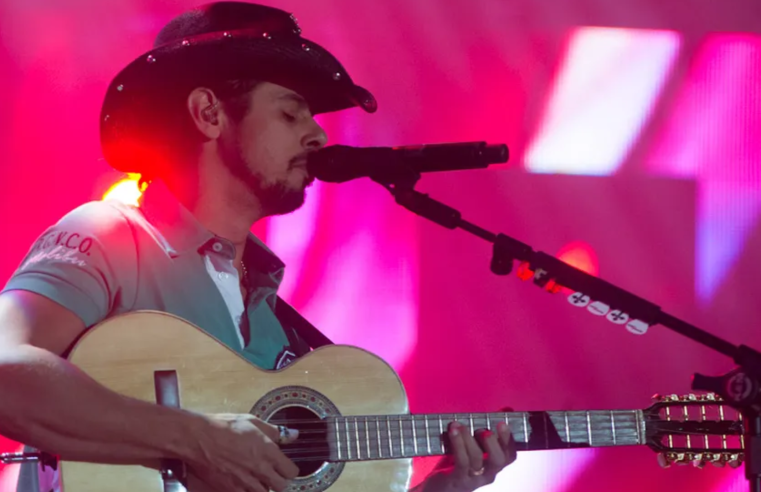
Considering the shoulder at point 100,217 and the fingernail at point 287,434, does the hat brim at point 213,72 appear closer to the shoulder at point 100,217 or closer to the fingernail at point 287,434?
the shoulder at point 100,217

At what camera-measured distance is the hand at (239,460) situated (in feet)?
5.71

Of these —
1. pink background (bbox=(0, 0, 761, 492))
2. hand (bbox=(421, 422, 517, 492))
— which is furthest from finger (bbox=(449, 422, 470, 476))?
pink background (bbox=(0, 0, 761, 492))

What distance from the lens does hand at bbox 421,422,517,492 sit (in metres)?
2.02

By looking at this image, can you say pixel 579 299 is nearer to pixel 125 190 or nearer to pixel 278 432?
pixel 278 432

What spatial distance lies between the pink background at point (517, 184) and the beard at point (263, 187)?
18.2 inches

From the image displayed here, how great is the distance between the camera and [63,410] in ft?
5.48

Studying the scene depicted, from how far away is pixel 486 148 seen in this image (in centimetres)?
167

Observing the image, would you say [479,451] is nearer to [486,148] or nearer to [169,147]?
[486,148]

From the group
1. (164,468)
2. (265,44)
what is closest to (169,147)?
(265,44)

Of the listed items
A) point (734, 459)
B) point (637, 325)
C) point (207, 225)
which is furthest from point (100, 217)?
point (734, 459)

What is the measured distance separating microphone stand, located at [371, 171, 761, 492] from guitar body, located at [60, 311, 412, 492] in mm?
410

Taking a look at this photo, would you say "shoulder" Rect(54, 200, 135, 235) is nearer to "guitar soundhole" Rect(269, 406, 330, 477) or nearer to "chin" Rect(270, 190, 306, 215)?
"chin" Rect(270, 190, 306, 215)

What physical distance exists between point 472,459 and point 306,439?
39 centimetres

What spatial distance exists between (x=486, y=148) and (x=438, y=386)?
1.28 metres
